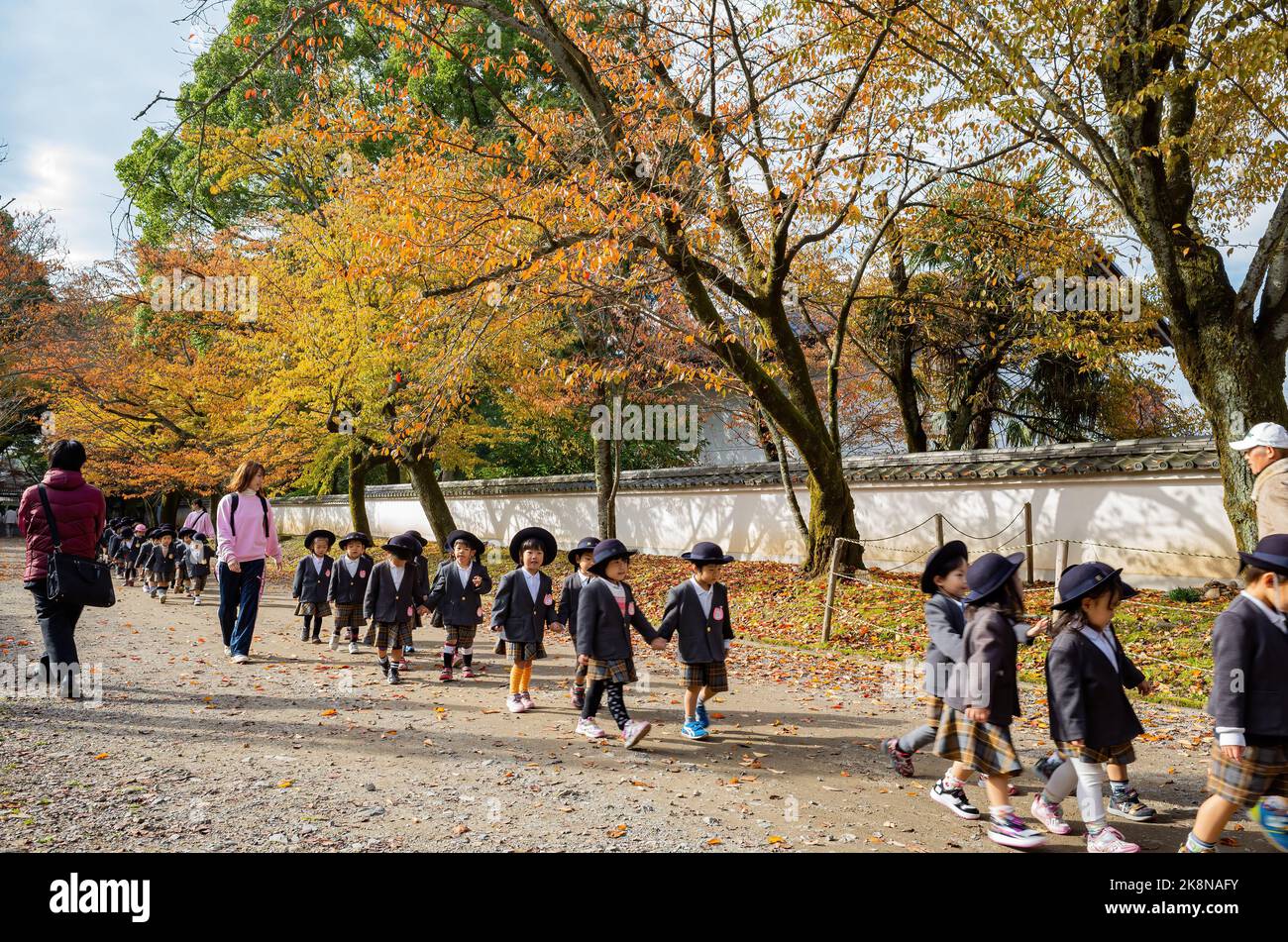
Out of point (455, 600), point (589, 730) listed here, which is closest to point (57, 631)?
point (455, 600)

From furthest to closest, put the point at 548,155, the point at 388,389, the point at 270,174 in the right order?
the point at 270,174 → the point at 388,389 → the point at 548,155

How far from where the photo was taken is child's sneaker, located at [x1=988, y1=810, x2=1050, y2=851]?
14.3 feet

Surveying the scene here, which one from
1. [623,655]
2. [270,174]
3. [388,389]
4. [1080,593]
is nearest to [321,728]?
[623,655]

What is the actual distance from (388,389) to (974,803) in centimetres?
1420

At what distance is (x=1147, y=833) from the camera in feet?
15.3

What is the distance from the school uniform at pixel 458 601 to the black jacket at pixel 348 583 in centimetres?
192

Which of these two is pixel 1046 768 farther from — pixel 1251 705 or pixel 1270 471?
pixel 1270 471

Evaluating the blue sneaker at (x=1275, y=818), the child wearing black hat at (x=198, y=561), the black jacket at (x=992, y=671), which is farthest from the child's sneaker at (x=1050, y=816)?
the child wearing black hat at (x=198, y=561)

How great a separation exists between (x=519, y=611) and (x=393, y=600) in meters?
2.36

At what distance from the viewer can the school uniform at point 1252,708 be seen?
3.75 m

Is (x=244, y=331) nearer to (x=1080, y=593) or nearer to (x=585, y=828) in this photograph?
(x=585, y=828)

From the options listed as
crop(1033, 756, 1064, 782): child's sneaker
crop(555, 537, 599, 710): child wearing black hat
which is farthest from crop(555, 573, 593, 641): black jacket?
crop(1033, 756, 1064, 782): child's sneaker

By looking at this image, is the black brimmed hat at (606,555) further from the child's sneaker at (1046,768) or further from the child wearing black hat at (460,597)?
the child's sneaker at (1046,768)

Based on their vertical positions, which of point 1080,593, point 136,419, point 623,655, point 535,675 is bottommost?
point 535,675
